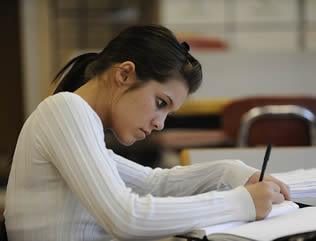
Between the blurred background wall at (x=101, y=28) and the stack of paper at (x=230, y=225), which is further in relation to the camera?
the blurred background wall at (x=101, y=28)

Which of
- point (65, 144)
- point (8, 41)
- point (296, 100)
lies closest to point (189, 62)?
point (65, 144)

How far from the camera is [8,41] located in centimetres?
599

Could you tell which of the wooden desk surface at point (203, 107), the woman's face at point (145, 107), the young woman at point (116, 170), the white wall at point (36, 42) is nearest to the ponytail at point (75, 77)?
the young woman at point (116, 170)

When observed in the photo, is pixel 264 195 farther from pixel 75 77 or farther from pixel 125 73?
pixel 75 77

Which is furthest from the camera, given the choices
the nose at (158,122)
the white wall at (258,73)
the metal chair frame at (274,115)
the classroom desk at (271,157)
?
the white wall at (258,73)

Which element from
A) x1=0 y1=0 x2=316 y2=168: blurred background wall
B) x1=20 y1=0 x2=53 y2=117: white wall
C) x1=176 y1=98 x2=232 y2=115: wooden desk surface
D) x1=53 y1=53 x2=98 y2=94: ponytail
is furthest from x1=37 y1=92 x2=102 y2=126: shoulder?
x1=20 y1=0 x2=53 y2=117: white wall

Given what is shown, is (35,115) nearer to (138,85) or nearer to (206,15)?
(138,85)

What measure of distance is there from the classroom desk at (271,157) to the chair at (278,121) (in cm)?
56

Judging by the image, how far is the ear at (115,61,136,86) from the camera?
2.89ft

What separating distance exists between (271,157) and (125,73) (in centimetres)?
58

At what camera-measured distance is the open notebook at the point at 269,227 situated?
2.11 feet

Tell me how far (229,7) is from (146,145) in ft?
6.01

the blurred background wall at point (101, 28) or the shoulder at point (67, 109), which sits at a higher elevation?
the shoulder at point (67, 109)

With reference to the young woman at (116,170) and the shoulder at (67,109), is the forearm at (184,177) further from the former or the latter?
the shoulder at (67,109)
